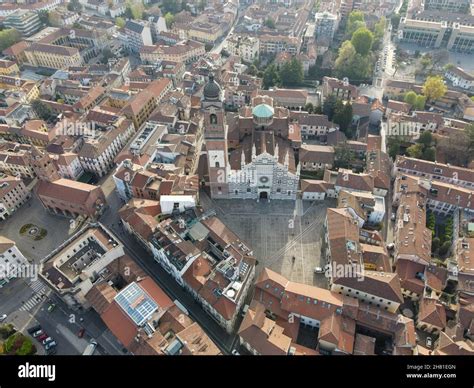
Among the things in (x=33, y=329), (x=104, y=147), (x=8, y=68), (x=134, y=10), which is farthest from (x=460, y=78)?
(x=8, y=68)

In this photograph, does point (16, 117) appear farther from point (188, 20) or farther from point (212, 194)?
point (188, 20)

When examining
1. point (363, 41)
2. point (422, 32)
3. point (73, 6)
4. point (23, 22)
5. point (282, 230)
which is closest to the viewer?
point (282, 230)

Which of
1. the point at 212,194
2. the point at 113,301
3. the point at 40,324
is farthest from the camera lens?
the point at 212,194

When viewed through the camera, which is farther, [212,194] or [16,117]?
[16,117]

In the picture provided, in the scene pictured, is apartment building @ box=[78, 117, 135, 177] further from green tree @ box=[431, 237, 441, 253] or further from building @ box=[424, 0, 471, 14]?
building @ box=[424, 0, 471, 14]

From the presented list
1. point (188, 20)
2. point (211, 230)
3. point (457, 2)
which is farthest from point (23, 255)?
point (457, 2)

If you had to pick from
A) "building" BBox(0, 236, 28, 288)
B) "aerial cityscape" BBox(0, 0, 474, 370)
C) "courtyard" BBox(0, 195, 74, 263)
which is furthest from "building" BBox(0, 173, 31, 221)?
"building" BBox(0, 236, 28, 288)

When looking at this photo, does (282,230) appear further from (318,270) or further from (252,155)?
(252,155)
